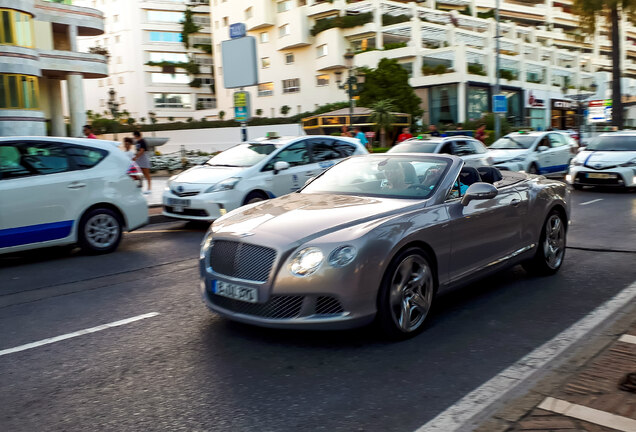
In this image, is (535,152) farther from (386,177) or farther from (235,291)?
(235,291)

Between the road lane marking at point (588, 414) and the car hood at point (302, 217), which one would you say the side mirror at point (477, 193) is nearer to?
the car hood at point (302, 217)

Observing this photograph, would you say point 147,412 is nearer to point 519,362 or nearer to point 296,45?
point 519,362

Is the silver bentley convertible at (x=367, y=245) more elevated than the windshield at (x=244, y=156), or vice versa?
the windshield at (x=244, y=156)

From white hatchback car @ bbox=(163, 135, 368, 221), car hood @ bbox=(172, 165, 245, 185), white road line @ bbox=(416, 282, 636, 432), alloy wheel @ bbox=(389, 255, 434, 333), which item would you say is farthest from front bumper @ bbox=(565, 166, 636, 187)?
alloy wheel @ bbox=(389, 255, 434, 333)

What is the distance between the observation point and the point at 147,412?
3613mm

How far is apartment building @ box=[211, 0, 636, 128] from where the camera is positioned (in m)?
52.0

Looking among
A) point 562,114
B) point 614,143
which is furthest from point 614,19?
point 562,114

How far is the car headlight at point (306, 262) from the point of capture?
440 centimetres

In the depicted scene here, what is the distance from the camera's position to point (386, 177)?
5.79 meters

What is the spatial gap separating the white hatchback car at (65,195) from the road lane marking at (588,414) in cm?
681

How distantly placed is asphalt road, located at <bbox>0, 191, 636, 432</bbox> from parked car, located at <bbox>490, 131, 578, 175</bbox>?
10.7 metres

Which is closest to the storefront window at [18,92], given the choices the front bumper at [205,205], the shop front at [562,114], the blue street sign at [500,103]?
the blue street sign at [500,103]

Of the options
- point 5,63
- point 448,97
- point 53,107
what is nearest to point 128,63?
point 53,107

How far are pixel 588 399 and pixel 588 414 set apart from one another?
19 cm
